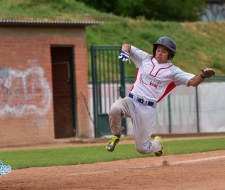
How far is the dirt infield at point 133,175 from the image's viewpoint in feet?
32.2

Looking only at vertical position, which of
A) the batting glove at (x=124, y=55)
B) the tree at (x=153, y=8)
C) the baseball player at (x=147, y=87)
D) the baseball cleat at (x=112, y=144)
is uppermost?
the tree at (x=153, y=8)

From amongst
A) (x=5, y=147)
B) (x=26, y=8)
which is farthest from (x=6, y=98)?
(x=26, y=8)

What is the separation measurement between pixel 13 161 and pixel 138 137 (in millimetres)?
4455

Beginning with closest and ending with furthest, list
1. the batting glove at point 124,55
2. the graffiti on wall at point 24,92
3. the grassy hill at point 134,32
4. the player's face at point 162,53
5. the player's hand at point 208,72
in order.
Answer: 1. the player's hand at point 208,72
2. the batting glove at point 124,55
3. the player's face at point 162,53
4. the graffiti on wall at point 24,92
5. the grassy hill at point 134,32

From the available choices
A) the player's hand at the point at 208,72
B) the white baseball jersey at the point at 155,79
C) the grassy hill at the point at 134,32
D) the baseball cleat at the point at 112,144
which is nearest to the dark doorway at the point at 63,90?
the grassy hill at the point at 134,32

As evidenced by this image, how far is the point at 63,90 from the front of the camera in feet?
82.6

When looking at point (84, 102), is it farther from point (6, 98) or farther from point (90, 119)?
point (6, 98)

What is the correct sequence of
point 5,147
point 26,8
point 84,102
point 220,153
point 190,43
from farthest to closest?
point 190,43 < point 26,8 < point 84,102 < point 5,147 < point 220,153

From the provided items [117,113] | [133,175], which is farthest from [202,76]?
[133,175]

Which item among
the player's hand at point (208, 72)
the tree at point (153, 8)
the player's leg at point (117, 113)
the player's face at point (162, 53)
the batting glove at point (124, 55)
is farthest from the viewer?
the tree at point (153, 8)

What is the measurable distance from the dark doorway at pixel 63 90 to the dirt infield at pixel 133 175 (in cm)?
1053

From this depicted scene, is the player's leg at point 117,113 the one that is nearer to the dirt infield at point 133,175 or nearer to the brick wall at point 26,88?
the dirt infield at point 133,175

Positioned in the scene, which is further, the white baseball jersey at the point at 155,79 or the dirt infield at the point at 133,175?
the white baseball jersey at the point at 155,79

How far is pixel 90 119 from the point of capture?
2483 cm
